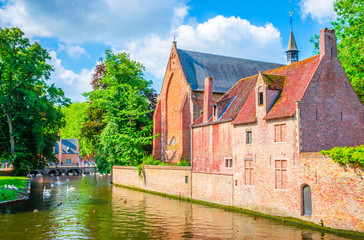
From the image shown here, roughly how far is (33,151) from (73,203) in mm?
12191

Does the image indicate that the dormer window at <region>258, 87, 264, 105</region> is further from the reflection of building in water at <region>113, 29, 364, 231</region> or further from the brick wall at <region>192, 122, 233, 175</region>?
the brick wall at <region>192, 122, 233, 175</region>

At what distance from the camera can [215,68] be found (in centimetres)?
4138

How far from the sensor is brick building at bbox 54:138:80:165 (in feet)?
308

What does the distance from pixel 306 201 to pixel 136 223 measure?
9172mm

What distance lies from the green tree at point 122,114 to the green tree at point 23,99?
5.52m

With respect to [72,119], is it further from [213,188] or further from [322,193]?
[322,193]

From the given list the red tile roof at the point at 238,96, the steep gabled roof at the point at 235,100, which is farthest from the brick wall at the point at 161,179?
the red tile roof at the point at 238,96

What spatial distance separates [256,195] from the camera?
888 inches

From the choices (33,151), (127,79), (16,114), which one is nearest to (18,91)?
(16,114)

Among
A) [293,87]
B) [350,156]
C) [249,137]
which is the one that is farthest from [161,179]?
[350,156]

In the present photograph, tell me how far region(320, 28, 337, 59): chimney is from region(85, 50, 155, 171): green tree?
2349cm

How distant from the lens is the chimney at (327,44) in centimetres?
2117

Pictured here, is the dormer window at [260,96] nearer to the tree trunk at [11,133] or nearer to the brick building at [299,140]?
the brick building at [299,140]

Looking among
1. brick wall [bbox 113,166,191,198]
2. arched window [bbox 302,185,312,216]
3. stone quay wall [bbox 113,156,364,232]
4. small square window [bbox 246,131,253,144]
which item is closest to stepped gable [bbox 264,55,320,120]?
small square window [bbox 246,131,253,144]
